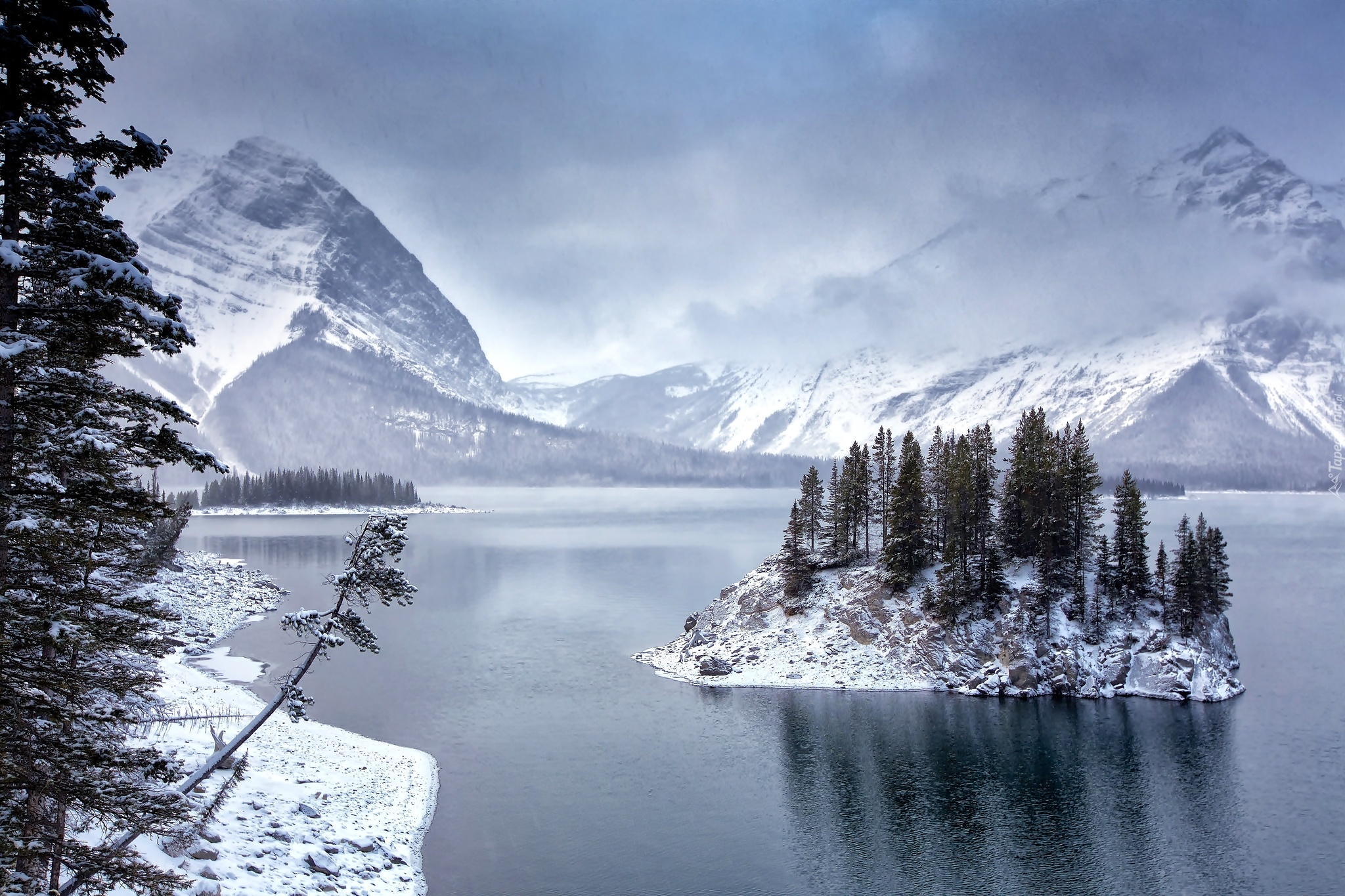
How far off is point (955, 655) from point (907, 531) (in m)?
13.3

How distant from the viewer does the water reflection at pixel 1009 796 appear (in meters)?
37.7

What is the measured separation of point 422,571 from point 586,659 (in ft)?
227

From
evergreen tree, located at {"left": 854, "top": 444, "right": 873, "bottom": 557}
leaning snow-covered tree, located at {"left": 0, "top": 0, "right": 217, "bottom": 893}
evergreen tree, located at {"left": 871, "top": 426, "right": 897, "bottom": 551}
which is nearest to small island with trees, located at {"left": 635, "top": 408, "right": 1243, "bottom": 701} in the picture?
evergreen tree, located at {"left": 854, "top": 444, "right": 873, "bottom": 557}

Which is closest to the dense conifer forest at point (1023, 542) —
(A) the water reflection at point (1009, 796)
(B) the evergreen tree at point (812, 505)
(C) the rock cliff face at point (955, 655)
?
(B) the evergreen tree at point (812, 505)

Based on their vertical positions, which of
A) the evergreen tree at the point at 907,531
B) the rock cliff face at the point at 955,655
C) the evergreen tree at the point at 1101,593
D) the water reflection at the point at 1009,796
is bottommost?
the water reflection at the point at 1009,796

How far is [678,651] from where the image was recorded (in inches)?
3086

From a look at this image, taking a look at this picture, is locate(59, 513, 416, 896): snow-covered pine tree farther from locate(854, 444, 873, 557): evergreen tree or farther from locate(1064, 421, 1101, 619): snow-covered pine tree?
locate(1064, 421, 1101, 619): snow-covered pine tree

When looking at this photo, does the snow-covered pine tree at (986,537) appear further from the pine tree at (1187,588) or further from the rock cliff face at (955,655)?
the pine tree at (1187,588)

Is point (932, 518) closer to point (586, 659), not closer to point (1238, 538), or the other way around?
point (586, 659)

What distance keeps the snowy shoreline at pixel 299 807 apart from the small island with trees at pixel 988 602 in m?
32.3

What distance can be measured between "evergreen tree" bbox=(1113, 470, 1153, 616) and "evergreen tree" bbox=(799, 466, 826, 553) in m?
29.2

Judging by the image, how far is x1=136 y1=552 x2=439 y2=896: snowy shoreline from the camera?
28.9 meters

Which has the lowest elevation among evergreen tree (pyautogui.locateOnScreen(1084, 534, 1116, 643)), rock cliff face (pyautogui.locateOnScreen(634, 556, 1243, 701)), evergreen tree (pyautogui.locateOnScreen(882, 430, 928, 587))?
rock cliff face (pyautogui.locateOnScreen(634, 556, 1243, 701))

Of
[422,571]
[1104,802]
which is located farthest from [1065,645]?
[422,571]
